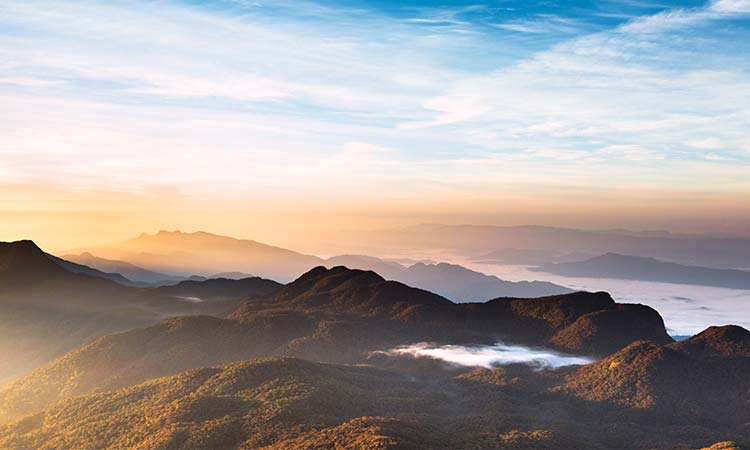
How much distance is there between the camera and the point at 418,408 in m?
68.8

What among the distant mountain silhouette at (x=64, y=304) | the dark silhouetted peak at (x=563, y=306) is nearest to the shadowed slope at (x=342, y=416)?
the dark silhouetted peak at (x=563, y=306)

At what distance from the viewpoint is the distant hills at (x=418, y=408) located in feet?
183

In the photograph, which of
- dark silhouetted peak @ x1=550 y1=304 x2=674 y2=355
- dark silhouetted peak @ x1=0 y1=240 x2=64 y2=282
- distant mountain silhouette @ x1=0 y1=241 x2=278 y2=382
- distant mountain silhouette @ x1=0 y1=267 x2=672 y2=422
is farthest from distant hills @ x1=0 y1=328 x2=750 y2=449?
dark silhouetted peak @ x1=0 y1=240 x2=64 y2=282

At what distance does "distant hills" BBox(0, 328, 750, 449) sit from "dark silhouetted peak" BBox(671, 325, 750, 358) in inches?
38.8

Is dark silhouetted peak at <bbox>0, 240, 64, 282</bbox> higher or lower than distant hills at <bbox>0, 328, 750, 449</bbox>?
higher

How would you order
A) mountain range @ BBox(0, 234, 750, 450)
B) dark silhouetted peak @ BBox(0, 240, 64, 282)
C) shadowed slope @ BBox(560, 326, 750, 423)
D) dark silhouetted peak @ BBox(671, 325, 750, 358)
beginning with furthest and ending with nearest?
dark silhouetted peak @ BBox(0, 240, 64, 282) < dark silhouetted peak @ BBox(671, 325, 750, 358) < shadowed slope @ BBox(560, 326, 750, 423) < mountain range @ BBox(0, 234, 750, 450)

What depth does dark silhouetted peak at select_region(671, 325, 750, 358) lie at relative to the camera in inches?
3588

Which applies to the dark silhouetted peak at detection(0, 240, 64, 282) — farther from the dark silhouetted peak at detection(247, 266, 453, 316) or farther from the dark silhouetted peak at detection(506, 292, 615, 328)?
the dark silhouetted peak at detection(506, 292, 615, 328)

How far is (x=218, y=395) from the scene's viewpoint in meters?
65.8

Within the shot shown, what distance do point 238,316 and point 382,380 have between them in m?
52.5

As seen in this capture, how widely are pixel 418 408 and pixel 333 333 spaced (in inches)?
1622

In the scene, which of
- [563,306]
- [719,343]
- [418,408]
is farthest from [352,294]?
[719,343]

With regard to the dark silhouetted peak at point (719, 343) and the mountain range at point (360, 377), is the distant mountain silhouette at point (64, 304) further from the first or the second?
the dark silhouetted peak at point (719, 343)

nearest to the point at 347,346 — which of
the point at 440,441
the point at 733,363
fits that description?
the point at 440,441
